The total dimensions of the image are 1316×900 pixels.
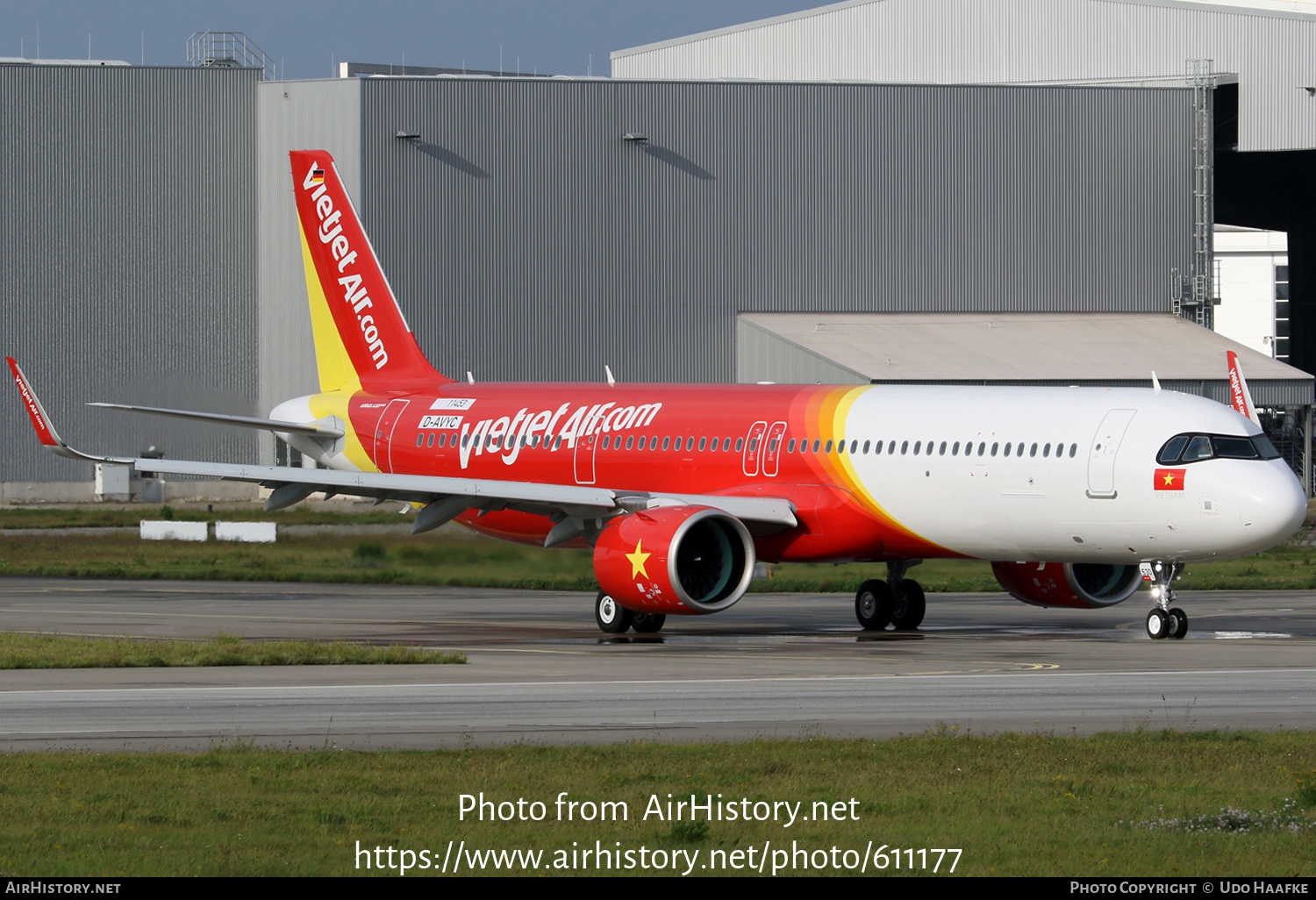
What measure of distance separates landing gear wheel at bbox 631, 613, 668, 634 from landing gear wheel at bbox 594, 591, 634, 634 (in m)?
0.13

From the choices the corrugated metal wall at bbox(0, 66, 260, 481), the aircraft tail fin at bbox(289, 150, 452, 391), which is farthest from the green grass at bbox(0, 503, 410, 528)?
the aircraft tail fin at bbox(289, 150, 452, 391)

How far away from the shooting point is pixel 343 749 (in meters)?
15.1

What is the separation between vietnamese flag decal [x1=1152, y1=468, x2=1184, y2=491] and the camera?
25.7 meters

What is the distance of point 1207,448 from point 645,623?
932 cm

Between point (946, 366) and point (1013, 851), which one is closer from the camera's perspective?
point (1013, 851)

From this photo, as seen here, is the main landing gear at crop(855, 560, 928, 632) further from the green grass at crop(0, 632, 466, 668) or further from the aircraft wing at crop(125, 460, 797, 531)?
the green grass at crop(0, 632, 466, 668)

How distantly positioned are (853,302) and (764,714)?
49.2 metres

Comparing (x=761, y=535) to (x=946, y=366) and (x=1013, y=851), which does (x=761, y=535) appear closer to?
(x=1013, y=851)

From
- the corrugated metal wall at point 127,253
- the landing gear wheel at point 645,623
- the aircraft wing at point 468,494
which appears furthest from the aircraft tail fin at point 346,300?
the corrugated metal wall at point 127,253

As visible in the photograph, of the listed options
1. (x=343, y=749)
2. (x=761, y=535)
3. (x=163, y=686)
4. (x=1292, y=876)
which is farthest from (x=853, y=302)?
(x=1292, y=876)

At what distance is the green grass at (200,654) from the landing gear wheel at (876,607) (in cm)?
861

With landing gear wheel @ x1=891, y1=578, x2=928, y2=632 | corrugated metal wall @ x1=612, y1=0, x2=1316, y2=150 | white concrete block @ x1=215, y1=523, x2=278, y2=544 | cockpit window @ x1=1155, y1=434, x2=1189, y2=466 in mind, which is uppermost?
corrugated metal wall @ x1=612, y1=0, x2=1316, y2=150

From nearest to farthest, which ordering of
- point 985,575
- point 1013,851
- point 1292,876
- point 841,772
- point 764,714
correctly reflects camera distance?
point 1292,876, point 1013,851, point 841,772, point 764,714, point 985,575

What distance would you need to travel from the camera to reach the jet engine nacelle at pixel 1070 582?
29.5 metres
